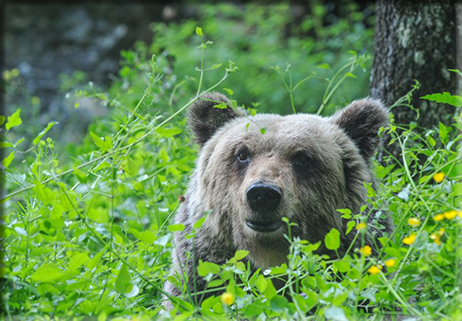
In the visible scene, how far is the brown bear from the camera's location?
3227 mm

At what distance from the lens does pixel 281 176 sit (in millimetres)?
3271

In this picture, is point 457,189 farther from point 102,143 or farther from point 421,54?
point 421,54

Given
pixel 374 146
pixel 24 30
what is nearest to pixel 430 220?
pixel 374 146

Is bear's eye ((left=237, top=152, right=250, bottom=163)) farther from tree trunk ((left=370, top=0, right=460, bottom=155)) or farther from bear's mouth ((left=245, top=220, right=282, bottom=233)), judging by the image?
tree trunk ((left=370, top=0, right=460, bottom=155))

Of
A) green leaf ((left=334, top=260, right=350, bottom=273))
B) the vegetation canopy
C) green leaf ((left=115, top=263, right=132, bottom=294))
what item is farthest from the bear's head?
green leaf ((left=115, top=263, right=132, bottom=294))

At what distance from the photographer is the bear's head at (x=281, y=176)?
321cm

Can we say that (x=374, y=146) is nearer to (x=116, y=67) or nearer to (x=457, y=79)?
(x=457, y=79)

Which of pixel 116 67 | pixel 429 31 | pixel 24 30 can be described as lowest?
pixel 116 67

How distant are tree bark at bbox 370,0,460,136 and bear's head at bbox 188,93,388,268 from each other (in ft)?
2.82

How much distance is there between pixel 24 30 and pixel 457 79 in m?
10.0

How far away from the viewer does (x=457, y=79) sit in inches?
170

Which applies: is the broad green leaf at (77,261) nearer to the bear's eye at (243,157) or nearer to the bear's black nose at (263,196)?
the bear's black nose at (263,196)

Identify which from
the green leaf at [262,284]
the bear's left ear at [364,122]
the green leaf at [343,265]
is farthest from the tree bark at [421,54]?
the green leaf at [262,284]

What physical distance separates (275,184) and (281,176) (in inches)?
5.6
